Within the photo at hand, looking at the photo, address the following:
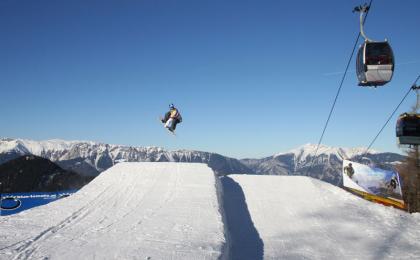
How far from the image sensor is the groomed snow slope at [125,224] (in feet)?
25.9

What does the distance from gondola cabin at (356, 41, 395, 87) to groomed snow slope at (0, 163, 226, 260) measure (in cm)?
666

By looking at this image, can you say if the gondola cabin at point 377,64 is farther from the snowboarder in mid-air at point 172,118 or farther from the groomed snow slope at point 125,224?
the snowboarder in mid-air at point 172,118

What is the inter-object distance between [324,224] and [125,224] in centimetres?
706

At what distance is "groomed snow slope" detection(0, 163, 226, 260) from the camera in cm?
790

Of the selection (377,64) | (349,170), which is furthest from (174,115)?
(377,64)

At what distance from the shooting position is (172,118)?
2142 cm

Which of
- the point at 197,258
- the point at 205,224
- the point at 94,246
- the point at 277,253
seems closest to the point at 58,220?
the point at 94,246

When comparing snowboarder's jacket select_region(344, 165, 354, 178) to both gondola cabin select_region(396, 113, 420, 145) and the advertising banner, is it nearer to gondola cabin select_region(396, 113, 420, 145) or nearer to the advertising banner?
the advertising banner

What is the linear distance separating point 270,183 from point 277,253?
33.7ft

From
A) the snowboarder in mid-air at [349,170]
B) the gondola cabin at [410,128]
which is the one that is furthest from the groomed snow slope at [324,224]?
the gondola cabin at [410,128]

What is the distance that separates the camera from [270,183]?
67.7 feet

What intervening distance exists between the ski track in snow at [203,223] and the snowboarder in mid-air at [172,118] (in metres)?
2.64

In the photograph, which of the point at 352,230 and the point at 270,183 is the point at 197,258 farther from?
the point at 270,183

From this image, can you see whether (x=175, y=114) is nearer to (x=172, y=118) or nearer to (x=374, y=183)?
(x=172, y=118)
